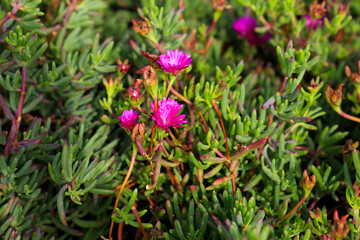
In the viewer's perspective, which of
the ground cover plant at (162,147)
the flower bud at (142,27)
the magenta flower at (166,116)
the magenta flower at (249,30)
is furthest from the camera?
the magenta flower at (249,30)

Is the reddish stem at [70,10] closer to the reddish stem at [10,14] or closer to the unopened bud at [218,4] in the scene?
the reddish stem at [10,14]

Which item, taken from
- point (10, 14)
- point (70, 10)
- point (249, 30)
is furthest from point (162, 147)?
point (249, 30)

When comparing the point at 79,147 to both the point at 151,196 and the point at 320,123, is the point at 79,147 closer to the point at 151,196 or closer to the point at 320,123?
the point at 151,196

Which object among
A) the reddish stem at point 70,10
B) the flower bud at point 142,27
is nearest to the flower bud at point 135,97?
the flower bud at point 142,27

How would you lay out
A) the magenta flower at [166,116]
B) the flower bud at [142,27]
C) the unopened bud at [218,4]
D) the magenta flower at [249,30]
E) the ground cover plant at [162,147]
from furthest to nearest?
the magenta flower at [249,30]
the unopened bud at [218,4]
the flower bud at [142,27]
the ground cover plant at [162,147]
the magenta flower at [166,116]

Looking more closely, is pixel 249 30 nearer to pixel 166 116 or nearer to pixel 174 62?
pixel 174 62

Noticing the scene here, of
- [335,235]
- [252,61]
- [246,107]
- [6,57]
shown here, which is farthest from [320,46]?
[6,57]

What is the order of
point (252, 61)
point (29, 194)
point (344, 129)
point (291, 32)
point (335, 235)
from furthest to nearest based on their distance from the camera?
point (252, 61), point (291, 32), point (344, 129), point (29, 194), point (335, 235)
